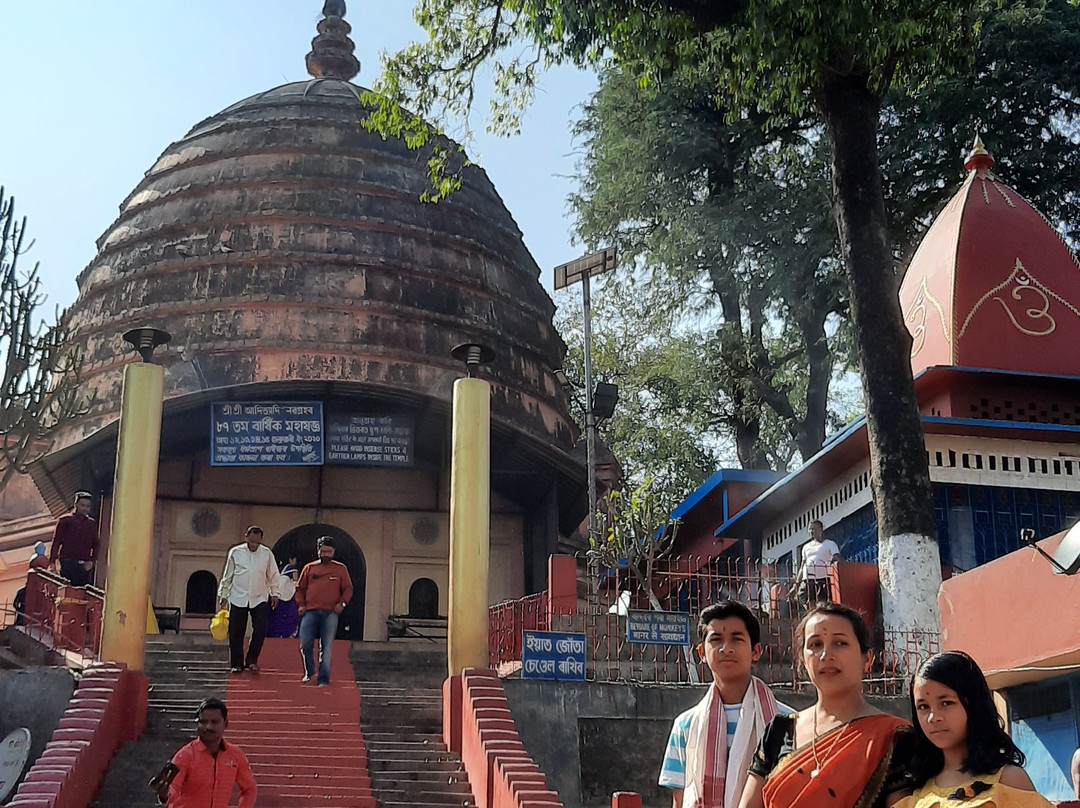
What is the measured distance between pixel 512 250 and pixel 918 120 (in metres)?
6.63

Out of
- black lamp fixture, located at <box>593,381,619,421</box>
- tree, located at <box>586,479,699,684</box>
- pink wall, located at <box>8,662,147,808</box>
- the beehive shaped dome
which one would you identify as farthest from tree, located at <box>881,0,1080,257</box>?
pink wall, located at <box>8,662,147,808</box>

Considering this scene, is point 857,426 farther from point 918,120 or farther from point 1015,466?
point 918,120

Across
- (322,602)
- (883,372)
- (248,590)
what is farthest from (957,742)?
(883,372)

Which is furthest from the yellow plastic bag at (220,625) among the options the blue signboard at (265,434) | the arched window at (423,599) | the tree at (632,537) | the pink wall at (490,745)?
the arched window at (423,599)

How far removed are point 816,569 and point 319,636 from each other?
16.3 feet

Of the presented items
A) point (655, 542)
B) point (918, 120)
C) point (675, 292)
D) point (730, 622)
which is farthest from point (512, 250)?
point (730, 622)

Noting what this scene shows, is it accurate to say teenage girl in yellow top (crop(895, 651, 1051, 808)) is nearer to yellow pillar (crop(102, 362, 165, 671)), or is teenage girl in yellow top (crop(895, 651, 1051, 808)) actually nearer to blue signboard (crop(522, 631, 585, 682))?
blue signboard (crop(522, 631, 585, 682))

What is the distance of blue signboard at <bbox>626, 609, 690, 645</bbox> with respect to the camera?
33.7 ft

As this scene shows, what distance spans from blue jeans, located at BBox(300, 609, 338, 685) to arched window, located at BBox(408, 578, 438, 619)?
7213 mm

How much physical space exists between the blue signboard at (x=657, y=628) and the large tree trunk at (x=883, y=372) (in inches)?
69.8

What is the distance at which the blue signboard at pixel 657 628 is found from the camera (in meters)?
10.3

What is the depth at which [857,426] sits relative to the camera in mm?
13500

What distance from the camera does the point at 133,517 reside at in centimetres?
1041

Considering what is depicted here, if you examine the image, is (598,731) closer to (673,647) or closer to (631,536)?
(673,647)
